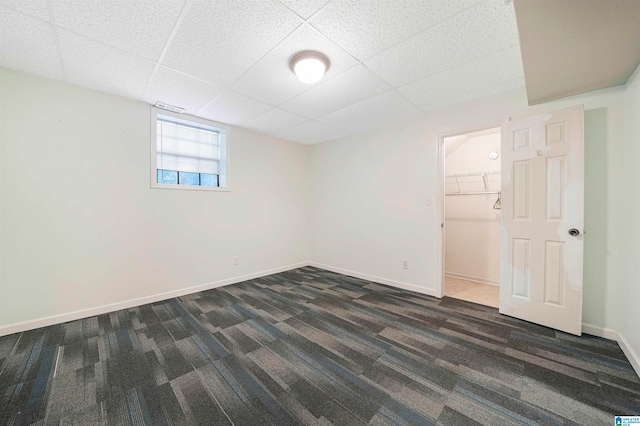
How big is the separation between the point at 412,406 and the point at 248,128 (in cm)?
A: 405

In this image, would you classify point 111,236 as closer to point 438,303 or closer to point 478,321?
point 438,303

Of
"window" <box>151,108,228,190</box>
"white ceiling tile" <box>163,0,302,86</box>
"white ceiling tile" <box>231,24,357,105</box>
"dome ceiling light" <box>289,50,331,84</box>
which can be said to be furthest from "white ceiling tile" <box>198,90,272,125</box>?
"dome ceiling light" <box>289,50,331,84</box>

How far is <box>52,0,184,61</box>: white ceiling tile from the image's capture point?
1521 millimetres

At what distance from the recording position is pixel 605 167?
2.18 metres

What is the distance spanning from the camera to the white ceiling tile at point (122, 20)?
4.99 ft

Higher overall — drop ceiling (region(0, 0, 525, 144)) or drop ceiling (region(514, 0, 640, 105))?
drop ceiling (region(0, 0, 525, 144))

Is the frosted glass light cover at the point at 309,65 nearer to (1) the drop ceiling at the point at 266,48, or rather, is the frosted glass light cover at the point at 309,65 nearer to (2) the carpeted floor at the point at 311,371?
(1) the drop ceiling at the point at 266,48

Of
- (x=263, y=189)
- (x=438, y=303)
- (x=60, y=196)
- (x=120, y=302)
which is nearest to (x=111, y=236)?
(x=60, y=196)

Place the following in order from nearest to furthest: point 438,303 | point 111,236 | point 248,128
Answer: point 111,236, point 438,303, point 248,128

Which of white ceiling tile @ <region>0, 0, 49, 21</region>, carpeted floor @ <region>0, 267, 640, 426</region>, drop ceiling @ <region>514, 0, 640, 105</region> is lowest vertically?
carpeted floor @ <region>0, 267, 640, 426</region>

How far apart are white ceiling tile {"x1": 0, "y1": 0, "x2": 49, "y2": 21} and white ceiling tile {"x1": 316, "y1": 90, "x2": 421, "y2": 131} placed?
268 cm

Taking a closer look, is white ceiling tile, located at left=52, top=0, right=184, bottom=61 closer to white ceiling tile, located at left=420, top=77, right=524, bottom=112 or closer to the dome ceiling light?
the dome ceiling light

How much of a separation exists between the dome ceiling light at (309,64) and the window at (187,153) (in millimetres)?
2093

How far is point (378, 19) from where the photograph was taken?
163 cm
